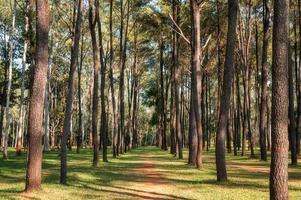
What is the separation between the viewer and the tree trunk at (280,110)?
10.4 m

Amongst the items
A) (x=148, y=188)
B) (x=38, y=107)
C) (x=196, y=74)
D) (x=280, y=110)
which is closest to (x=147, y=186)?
(x=148, y=188)

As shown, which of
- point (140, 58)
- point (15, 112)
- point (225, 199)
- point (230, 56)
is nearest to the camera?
point (225, 199)

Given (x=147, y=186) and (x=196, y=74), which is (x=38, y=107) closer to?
(x=147, y=186)

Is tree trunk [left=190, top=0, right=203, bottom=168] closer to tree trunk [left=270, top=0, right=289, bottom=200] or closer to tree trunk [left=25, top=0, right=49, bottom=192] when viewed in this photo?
tree trunk [left=25, top=0, right=49, bottom=192]

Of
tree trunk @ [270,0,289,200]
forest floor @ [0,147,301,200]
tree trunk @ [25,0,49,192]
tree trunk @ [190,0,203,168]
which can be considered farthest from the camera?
tree trunk @ [190,0,203,168]

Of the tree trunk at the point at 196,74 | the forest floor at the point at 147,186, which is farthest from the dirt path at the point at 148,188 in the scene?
the tree trunk at the point at 196,74

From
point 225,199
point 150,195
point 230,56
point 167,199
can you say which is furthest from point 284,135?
point 230,56

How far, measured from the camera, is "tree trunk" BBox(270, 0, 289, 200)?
10352 millimetres

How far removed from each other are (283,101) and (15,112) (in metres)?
93.1

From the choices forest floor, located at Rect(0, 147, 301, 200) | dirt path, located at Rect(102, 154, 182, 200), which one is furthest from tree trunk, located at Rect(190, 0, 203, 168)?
dirt path, located at Rect(102, 154, 182, 200)

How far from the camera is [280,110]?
34.2ft

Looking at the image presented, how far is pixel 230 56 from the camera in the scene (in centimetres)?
1688

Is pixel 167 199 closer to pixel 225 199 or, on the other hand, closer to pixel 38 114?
pixel 225 199

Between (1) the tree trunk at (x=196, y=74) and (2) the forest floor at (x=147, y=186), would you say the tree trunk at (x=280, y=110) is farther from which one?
(1) the tree trunk at (x=196, y=74)
